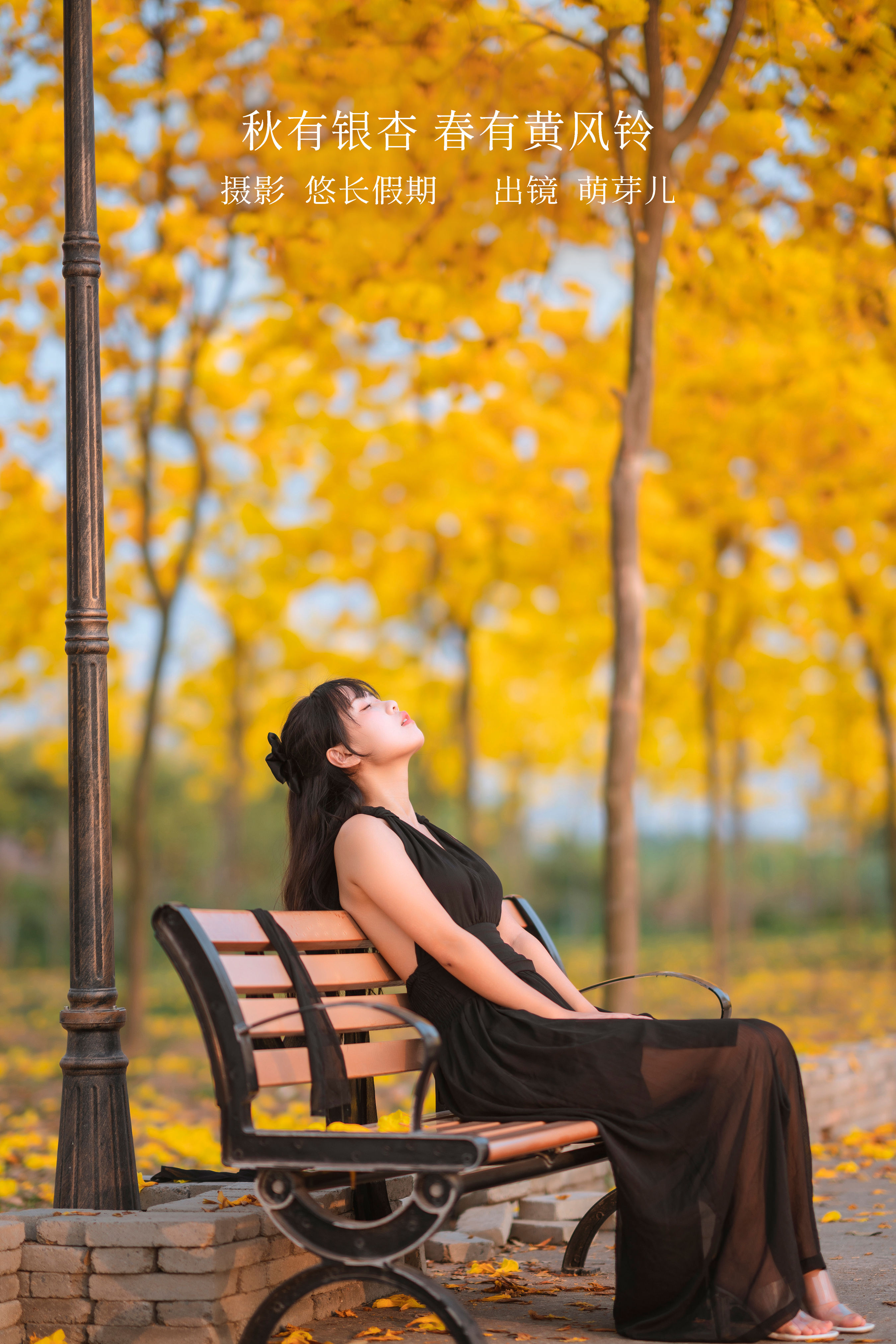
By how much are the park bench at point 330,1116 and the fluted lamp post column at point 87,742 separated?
1.49ft

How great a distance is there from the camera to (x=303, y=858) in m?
3.63

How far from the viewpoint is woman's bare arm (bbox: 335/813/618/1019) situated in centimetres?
332

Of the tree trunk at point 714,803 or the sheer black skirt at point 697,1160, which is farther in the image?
the tree trunk at point 714,803

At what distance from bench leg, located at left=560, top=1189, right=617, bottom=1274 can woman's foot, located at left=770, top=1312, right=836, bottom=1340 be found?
37.5 inches

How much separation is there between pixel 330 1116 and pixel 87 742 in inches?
45.2

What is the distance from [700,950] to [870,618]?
301 inches

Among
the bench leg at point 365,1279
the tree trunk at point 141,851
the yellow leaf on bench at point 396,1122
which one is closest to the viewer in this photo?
the bench leg at point 365,1279

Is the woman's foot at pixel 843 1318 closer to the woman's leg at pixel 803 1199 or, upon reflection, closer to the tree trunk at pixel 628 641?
the woman's leg at pixel 803 1199

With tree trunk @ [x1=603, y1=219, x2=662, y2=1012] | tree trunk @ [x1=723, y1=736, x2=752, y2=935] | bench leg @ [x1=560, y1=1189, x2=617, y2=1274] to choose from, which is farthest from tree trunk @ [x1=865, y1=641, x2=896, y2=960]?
bench leg @ [x1=560, y1=1189, x2=617, y2=1274]

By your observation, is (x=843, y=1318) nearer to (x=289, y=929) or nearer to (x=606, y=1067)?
(x=606, y=1067)

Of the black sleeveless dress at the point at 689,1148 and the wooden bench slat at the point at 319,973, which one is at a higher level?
the wooden bench slat at the point at 319,973

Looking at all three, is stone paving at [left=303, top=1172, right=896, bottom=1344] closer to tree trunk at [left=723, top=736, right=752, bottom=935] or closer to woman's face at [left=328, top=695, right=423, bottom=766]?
woman's face at [left=328, top=695, right=423, bottom=766]

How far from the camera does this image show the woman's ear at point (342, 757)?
3.64m

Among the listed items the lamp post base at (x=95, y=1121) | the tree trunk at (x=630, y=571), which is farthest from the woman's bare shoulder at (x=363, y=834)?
the tree trunk at (x=630, y=571)
